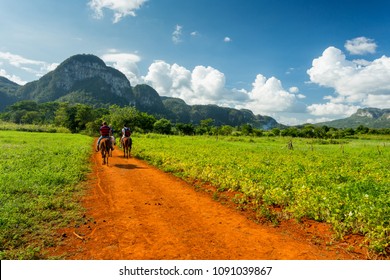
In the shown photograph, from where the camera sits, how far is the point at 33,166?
17.0 m

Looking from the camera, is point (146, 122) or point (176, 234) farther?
point (146, 122)

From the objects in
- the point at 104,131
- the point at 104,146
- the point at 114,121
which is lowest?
the point at 104,146

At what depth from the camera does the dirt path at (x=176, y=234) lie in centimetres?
673

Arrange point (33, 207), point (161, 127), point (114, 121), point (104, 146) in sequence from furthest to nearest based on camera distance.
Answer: point (161, 127) < point (114, 121) < point (104, 146) < point (33, 207)

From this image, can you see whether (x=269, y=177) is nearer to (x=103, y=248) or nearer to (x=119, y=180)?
(x=119, y=180)

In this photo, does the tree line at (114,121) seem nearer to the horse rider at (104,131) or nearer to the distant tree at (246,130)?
the distant tree at (246,130)

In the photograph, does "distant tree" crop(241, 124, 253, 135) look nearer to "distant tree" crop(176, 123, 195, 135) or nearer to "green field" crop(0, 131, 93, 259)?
"distant tree" crop(176, 123, 195, 135)

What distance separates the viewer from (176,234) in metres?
7.80

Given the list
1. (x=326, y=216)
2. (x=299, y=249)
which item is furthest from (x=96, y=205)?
(x=326, y=216)

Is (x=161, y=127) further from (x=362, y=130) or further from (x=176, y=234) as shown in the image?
(x=176, y=234)

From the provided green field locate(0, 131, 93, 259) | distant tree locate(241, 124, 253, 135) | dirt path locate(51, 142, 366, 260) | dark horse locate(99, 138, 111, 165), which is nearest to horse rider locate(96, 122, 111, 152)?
dark horse locate(99, 138, 111, 165)

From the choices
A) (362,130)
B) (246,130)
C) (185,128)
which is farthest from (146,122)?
(362,130)

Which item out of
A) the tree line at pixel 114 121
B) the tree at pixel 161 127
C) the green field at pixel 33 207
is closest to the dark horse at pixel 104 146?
the green field at pixel 33 207

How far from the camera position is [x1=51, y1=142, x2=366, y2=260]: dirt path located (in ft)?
22.1
